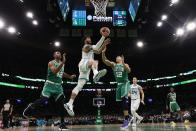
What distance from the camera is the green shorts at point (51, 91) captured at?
472 cm

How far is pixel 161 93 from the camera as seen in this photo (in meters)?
28.3

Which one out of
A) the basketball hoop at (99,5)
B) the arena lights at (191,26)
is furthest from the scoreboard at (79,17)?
the arena lights at (191,26)

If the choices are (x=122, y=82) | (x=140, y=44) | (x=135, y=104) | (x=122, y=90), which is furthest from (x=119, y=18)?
(x=122, y=90)

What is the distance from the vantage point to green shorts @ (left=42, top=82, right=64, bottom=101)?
4720 millimetres

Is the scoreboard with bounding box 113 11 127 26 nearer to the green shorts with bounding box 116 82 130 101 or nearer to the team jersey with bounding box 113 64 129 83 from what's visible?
the team jersey with bounding box 113 64 129 83

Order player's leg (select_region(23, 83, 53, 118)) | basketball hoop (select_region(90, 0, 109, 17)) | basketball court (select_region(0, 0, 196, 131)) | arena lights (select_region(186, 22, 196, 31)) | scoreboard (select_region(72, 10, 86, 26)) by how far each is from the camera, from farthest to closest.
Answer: scoreboard (select_region(72, 10, 86, 26)) → arena lights (select_region(186, 22, 196, 31)) → basketball court (select_region(0, 0, 196, 131)) → basketball hoop (select_region(90, 0, 109, 17)) → player's leg (select_region(23, 83, 53, 118))

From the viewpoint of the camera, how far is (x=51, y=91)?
15.7 ft

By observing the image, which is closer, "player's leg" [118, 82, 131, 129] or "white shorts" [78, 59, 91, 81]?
"white shorts" [78, 59, 91, 81]

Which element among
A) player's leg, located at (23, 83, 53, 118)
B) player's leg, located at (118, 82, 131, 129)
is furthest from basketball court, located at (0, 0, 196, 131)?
player's leg, located at (23, 83, 53, 118)

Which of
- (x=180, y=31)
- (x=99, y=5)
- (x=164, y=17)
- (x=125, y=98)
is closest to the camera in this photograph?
(x=125, y=98)

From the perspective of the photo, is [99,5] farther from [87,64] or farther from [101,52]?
[87,64]

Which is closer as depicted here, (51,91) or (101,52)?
(51,91)

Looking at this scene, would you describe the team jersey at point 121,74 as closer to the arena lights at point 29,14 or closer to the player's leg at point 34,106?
the player's leg at point 34,106

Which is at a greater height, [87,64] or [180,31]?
[180,31]
